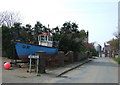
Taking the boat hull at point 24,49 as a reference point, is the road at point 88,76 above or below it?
below

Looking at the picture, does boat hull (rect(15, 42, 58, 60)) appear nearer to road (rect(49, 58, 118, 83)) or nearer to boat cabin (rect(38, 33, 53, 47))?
boat cabin (rect(38, 33, 53, 47))

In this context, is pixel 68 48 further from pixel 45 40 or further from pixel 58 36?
pixel 45 40

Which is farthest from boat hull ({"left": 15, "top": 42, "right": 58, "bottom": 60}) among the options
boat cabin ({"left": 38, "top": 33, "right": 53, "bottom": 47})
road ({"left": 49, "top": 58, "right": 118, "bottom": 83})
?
road ({"left": 49, "top": 58, "right": 118, "bottom": 83})

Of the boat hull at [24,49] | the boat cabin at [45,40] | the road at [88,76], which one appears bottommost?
the road at [88,76]

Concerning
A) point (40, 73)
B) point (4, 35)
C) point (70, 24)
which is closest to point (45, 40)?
point (4, 35)

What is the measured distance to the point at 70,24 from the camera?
36.0m

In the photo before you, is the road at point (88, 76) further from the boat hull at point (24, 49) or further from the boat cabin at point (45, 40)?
the boat cabin at point (45, 40)

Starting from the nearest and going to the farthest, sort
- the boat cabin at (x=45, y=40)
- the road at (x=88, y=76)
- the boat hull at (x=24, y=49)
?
the road at (x=88, y=76)
the boat hull at (x=24, y=49)
the boat cabin at (x=45, y=40)

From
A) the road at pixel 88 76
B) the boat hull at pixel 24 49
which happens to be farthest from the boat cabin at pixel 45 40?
the road at pixel 88 76

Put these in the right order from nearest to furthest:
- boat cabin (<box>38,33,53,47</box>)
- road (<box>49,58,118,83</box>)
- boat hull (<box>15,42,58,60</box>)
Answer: road (<box>49,58,118,83</box>) < boat hull (<box>15,42,58,60</box>) < boat cabin (<box>38,33,53,47</box>)

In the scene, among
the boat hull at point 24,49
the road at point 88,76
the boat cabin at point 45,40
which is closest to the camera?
the road at point 88,76

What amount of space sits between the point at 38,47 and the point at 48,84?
9.36 metres

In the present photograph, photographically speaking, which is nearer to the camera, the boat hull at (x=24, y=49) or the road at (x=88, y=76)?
the road at (x=88, y=76)

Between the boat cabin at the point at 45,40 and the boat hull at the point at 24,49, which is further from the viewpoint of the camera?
the boat cabin at the point at 45,40
